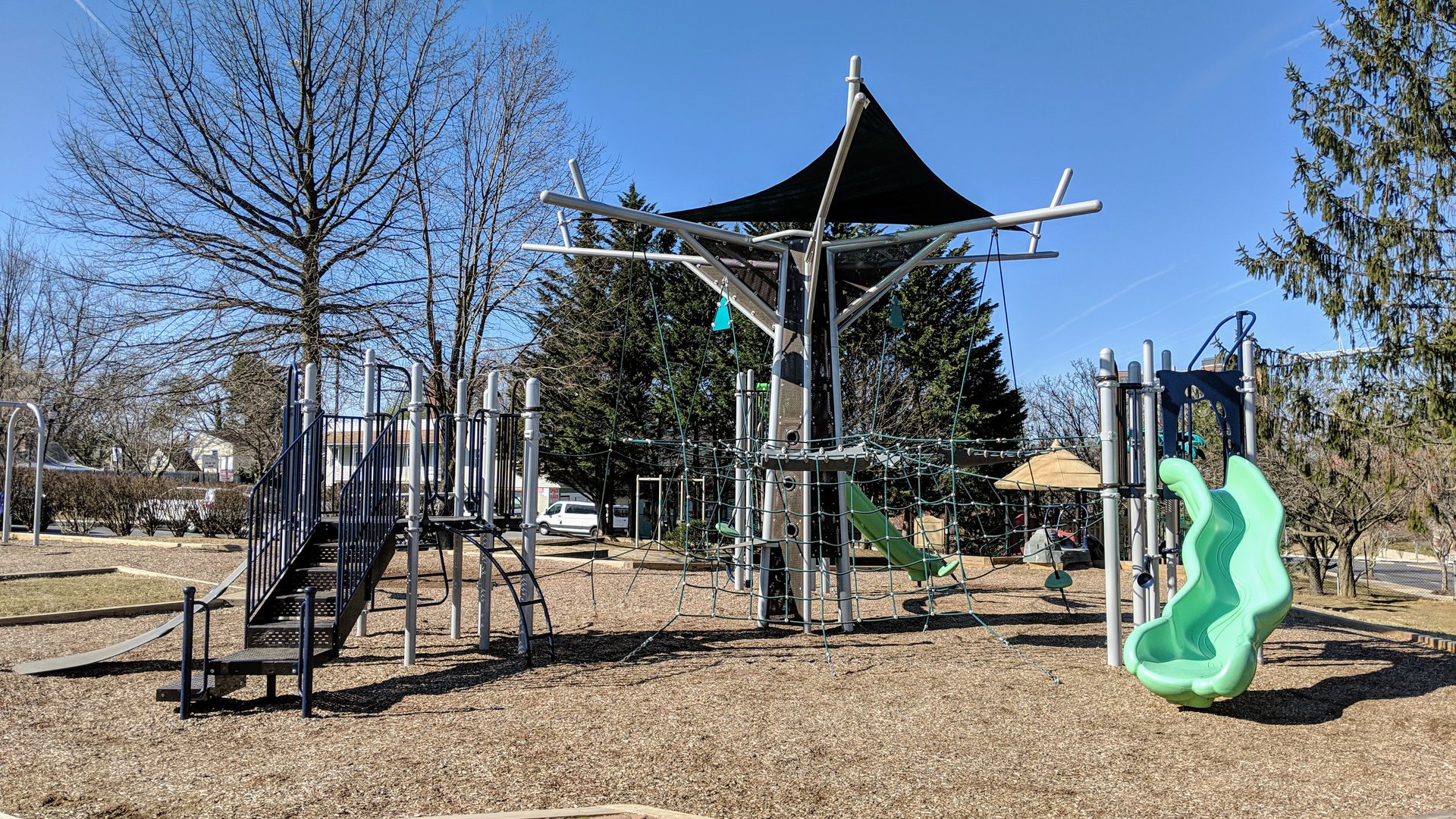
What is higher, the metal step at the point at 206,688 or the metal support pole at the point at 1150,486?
the metal support pole at the point at 1150,486

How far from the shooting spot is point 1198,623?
705 cm

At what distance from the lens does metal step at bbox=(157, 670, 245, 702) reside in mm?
6086

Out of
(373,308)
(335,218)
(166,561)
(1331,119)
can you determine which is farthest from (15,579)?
(1331,119)

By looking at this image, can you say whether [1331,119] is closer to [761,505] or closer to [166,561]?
[761,505]

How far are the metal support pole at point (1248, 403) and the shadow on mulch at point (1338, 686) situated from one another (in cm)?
188

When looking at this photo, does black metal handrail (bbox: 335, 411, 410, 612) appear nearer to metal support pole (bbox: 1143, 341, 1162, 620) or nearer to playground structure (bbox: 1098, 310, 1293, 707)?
playground structure (bbox: 1098, 310, 1293, 707)

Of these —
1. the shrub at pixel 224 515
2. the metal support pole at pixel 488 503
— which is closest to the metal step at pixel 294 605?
the metal support pole at pixel 488 503

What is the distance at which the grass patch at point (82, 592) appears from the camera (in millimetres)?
10742

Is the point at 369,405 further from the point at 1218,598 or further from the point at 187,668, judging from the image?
the point at 1218,598

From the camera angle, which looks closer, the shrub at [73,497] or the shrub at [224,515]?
the shrub at [224,515]

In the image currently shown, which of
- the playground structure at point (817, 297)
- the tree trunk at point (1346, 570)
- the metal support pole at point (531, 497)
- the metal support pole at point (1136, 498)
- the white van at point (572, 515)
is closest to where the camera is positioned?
the metal support pole at point (1136, 498)

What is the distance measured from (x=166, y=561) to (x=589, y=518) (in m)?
18.7

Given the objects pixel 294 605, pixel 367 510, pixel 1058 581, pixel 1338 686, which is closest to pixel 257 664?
pixel 294 605

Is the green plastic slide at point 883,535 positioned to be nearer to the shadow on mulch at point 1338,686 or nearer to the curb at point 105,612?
the shadow on mulch at point 1338,686
